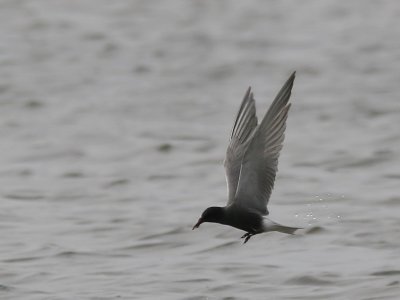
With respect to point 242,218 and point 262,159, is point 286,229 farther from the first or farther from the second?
point 262,159

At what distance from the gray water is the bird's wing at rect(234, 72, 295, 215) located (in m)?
1.87

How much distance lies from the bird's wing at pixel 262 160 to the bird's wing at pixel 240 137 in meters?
0.16

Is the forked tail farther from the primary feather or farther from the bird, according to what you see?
the primary feather

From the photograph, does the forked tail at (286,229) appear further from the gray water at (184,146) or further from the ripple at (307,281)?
the ripple at (307,281)

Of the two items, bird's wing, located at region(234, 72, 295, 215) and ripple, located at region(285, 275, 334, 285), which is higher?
bird's wing, located at region(234, 72, 295, 215)

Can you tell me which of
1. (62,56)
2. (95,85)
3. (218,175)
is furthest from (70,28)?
(218,175)

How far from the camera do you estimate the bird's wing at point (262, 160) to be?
8.02 m

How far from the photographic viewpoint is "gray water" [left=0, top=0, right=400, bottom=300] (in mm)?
10539

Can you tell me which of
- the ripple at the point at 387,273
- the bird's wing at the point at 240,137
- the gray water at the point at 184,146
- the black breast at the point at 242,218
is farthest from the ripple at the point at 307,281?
the black breast at the point at 242,218

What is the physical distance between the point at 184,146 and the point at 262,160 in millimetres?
6796

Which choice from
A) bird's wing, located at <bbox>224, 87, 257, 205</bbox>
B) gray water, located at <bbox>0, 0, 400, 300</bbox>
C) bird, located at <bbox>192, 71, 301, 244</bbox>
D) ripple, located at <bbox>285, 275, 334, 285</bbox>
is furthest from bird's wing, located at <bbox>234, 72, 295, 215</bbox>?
ripple, located at <bbox>285, 275, 334, 285</bbox>

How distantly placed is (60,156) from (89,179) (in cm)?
109

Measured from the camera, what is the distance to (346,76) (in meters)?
17.7

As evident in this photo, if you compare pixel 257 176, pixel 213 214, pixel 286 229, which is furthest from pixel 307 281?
pixel 286 229
